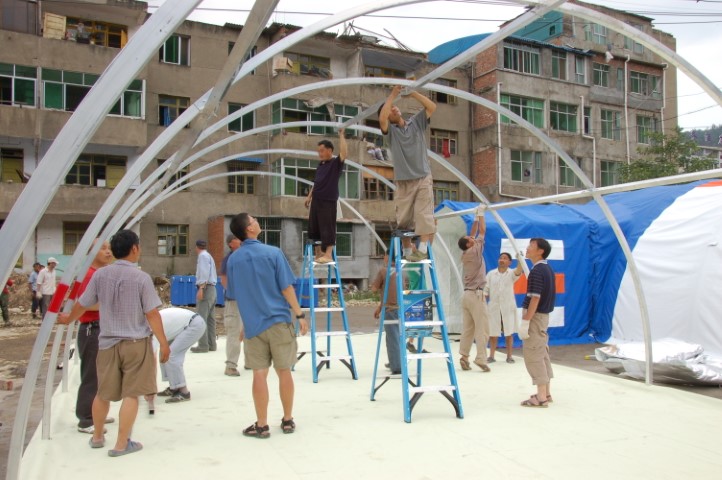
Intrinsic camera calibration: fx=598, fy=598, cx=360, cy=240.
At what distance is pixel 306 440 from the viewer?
4.96 m

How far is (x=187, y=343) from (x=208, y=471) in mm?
2234

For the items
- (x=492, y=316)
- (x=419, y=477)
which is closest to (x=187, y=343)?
(x=419, y=477)

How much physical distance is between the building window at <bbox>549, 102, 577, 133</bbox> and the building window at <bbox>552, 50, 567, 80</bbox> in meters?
1.52

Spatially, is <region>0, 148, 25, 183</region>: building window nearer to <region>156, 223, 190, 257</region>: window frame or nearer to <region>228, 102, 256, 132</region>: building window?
<region>156, 223, 190, 257</region>: window frame

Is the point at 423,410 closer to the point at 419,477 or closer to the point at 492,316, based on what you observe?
the point at 419,477

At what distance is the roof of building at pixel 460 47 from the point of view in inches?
1236

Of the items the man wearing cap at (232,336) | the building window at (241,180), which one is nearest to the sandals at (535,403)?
the man wearing cap at (232,336)

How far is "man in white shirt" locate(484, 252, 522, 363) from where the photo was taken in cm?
905

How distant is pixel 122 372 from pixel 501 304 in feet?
20.4

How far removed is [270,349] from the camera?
16.6 feet

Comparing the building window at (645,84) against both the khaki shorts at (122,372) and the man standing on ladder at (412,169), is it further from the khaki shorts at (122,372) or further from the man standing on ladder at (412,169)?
the khaki shorts at (122,372)

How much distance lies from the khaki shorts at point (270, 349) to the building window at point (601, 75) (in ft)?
107

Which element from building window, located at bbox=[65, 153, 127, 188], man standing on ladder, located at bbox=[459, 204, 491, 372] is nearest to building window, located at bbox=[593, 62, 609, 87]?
building window, located at bbox=[65, 153, 127, 188]

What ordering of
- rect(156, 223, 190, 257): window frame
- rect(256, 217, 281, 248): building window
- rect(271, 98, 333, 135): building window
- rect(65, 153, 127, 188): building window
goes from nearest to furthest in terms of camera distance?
rect(65, 153, 127, 188): building window < rect(156, 223, 190, 257): window frame < rect(256, 217, 281, 248): building window < rect(271, 98, 333, 135): building window
